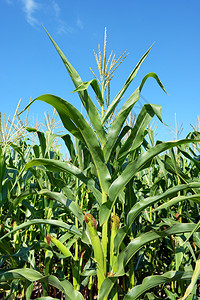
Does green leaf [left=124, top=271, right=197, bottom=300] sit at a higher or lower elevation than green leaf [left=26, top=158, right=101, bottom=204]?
lower

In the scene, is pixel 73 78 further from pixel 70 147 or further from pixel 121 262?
pixel 121 262

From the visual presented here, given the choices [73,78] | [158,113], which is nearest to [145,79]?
[158,113]

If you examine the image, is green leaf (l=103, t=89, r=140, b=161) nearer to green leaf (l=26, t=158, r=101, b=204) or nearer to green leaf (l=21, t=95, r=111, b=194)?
green leaf (l=21, t=95, r=111, b=194)

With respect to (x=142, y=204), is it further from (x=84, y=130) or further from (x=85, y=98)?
(x=85, y=98)

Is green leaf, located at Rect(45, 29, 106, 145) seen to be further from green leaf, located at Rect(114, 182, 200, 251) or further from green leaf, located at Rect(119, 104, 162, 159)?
green leaf, located at Rect(114, 182, 200, 251)

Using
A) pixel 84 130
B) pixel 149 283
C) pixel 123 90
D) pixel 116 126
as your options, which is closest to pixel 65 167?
pixel 84 130

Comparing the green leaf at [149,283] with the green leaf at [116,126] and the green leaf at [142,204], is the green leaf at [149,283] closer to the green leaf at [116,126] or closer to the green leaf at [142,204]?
the green leaf at [142,204]

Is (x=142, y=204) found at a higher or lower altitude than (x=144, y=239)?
higher

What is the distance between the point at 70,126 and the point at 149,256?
1.52 metres

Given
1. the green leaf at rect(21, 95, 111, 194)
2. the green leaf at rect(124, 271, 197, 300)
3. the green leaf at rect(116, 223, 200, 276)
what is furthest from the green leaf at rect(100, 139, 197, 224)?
the green leaf at rect(124, 271, 197, 300)

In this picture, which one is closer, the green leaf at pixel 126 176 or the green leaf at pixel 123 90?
the green leaf at pixel 126 176

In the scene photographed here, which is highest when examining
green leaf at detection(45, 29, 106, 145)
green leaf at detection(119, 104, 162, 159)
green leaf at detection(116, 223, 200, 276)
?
green leaf at detection(45, 29, 106, 145)

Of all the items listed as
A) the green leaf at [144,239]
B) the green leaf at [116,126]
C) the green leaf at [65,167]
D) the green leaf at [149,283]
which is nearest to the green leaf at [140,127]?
the green leaf at [116,126]

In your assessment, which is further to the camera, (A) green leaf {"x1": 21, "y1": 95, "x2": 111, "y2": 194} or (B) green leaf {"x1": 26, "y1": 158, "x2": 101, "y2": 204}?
(B) green leaf {"x1": 26, "y1": 158, "x2": 101, "y2": 204}
